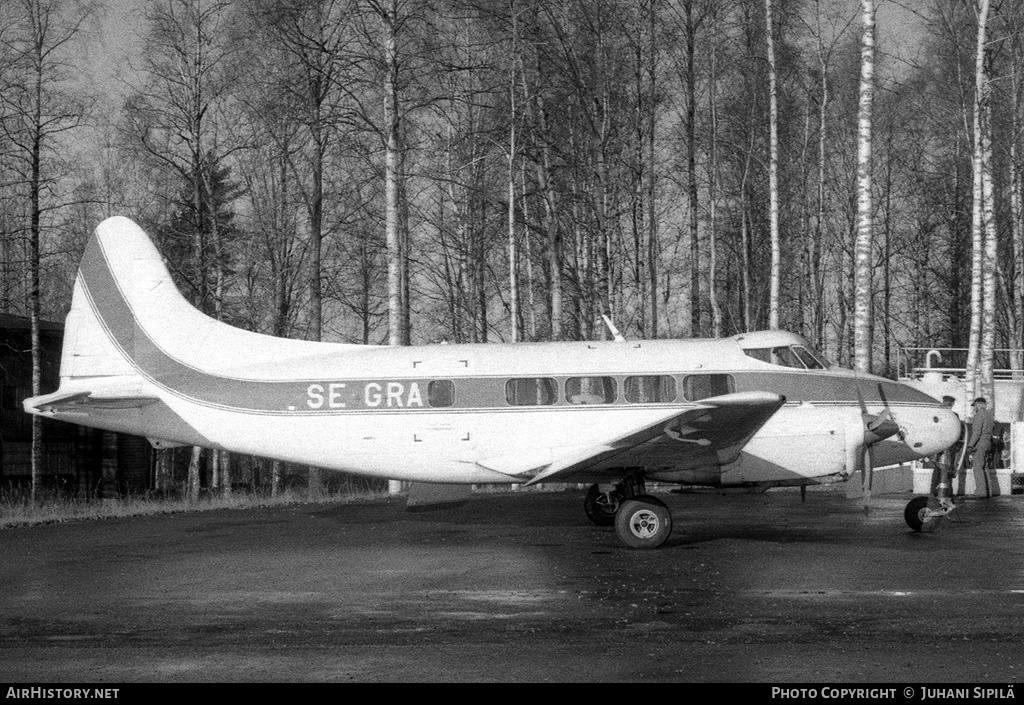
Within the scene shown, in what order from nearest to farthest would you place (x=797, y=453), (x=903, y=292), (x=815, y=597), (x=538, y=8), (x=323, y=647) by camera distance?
(x=323, y=647) < (x=815, y=597) < (x=797, y=453) < (x=538, y=8) < (x=903, y=292)

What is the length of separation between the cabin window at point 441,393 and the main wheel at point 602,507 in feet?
10.2

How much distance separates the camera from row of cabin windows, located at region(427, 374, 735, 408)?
668 inches

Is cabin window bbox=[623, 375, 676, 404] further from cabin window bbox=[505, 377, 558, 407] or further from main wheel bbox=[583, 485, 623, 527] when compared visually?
main wheel bbox=[583, 485, 623, 527]

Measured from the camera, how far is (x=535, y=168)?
38906 millimetres

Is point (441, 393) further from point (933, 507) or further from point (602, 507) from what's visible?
point (933, 507)

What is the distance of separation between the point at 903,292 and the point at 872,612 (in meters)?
49.7

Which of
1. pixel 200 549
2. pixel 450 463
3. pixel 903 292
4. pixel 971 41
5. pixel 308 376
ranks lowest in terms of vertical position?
pixel 200 549

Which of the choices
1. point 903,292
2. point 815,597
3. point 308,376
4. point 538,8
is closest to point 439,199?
point 538,8

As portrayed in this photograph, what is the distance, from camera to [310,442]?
56.1 feet

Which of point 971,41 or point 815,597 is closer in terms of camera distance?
point 815,597

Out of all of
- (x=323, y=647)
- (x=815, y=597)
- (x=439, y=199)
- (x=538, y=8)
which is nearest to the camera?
(x=323, y=647)

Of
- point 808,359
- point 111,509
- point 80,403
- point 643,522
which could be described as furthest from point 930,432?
point 111,509

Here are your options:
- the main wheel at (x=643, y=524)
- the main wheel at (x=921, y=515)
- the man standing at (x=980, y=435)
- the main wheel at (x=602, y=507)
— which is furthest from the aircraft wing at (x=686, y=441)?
the man standing at (x=980, y=435)

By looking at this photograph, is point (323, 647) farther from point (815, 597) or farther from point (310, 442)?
point (310, 442)
